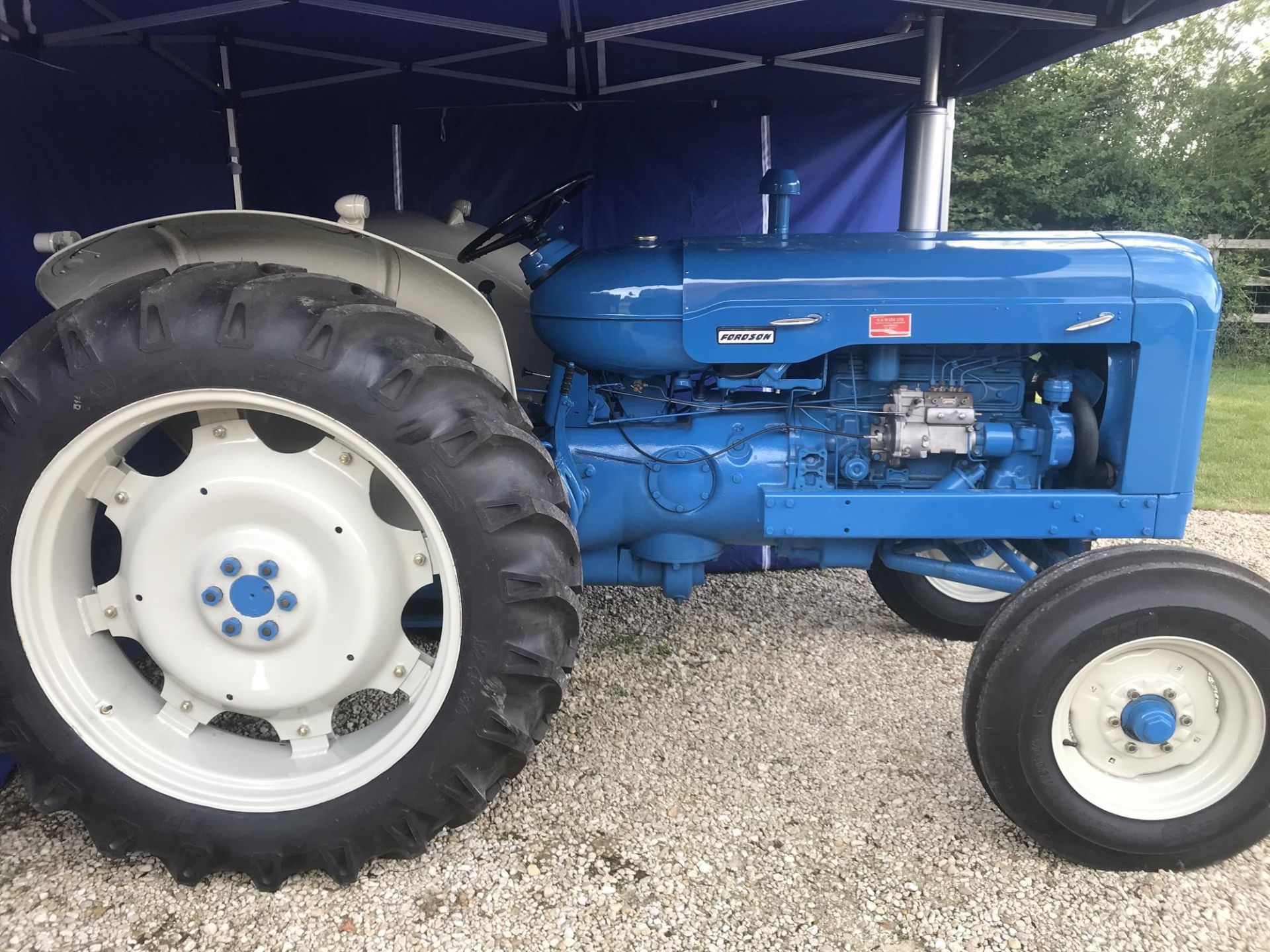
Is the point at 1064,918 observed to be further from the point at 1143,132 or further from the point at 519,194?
the point at 1143,132

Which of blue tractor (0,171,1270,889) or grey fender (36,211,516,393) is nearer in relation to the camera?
blue tractor (0,171,1270,889)

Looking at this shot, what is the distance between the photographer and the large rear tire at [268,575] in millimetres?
1601

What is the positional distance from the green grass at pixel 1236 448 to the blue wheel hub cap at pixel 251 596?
469 centimetres

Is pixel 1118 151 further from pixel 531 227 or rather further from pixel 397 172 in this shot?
pixel 531 227

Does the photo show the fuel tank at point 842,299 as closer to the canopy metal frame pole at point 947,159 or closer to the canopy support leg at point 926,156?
the canopy support leg at point 926,156

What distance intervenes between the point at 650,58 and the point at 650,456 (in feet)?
4.97

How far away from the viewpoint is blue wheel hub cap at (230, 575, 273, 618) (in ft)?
5.78

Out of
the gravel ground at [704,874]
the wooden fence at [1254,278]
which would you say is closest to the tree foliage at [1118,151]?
the wooden fence at [1254,278]

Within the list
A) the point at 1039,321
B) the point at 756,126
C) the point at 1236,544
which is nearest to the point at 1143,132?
the point at 1236,544

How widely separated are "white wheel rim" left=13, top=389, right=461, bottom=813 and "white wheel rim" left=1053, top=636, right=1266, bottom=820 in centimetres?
131

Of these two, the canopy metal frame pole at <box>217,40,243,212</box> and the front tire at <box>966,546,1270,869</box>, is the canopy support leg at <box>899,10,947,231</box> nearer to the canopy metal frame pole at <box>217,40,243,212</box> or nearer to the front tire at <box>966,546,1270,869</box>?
the front tire at <box>966,546,1270,869</box>

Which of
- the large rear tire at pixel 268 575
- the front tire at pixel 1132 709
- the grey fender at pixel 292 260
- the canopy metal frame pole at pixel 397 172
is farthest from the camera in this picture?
the canopy metal frame pole at pixel 397 172

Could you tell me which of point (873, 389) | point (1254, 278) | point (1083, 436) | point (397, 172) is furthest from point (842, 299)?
point (1254, 278)

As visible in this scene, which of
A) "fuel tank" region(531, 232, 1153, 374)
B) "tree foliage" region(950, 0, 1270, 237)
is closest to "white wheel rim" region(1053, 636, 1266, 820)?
"fuel tank" region(531, 232, 1153, 374)
